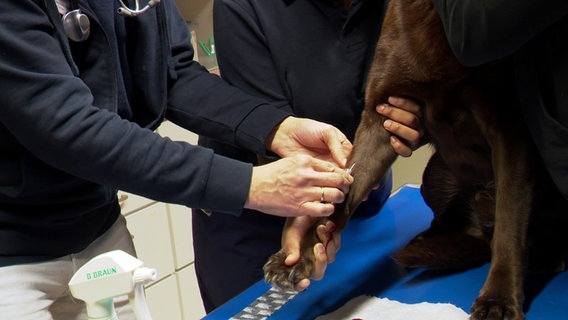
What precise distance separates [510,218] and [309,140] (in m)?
0.36

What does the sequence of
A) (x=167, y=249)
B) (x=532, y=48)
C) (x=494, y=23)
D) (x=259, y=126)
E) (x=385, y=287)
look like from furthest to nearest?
(x=167, y=249) < (x=259, y=126) < (x=385, y=287) < (x=532, y=48) < (x=494, y=23)

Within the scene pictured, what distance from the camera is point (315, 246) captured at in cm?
100

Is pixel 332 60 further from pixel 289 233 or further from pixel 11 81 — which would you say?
pixel 11 81

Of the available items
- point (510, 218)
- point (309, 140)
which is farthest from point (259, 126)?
point (510, 218)

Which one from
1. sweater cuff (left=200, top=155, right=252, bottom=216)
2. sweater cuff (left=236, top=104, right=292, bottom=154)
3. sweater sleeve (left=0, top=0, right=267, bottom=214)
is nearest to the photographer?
sweater sleeve (left=0, top=0, right=267, bottom=214)

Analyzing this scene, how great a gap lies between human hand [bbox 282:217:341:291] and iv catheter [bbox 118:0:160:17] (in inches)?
16.2

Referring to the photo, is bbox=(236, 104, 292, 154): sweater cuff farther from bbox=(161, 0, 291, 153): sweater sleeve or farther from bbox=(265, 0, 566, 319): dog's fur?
bbox=(265, 0, 566, 319): dog's fur

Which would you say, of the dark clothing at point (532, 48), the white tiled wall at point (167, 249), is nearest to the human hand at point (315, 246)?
the dark clothing at point (532, 48)

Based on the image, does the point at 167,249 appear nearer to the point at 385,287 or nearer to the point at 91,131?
the point at 385,287

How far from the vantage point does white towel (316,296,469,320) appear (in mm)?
935

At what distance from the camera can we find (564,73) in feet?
2.50

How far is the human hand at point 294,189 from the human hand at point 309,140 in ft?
0.44

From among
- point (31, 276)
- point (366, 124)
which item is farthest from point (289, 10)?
point (31, 276)

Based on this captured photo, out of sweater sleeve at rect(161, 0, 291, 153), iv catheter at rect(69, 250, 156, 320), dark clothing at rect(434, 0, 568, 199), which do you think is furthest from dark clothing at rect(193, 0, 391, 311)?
iv catheter at rect(69, 250, 156, 320)
